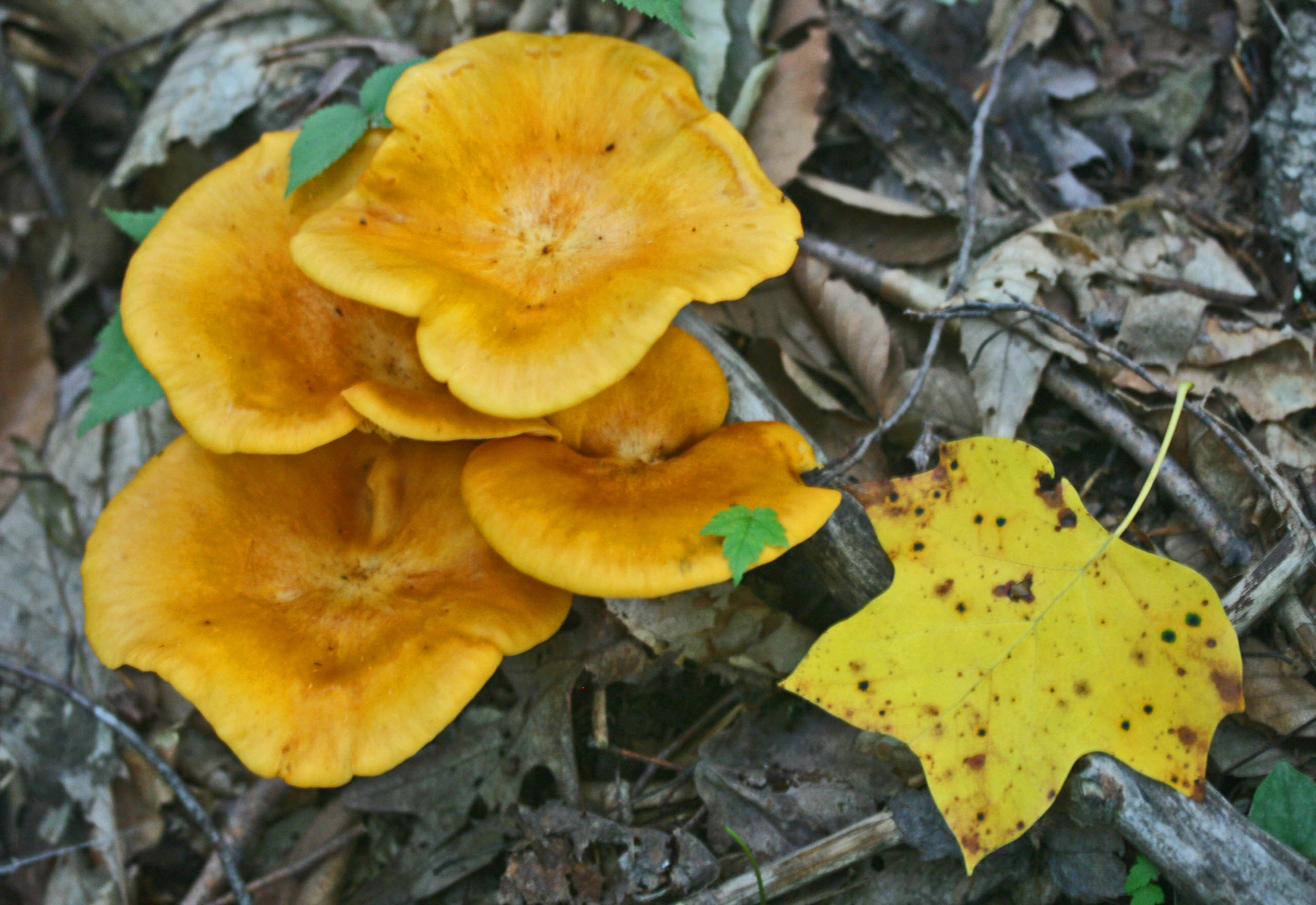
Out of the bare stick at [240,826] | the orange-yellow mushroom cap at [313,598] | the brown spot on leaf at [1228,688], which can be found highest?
the brown spot on leaf at [1228,688]

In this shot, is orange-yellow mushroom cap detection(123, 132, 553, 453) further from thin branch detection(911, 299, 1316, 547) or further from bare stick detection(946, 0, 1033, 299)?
bare stick detection(946, 0, 1033, 299)

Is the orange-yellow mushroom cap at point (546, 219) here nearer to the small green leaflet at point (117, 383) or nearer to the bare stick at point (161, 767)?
the small green leaflet at point (117, 383)

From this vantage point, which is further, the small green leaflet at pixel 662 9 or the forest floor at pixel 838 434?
the small green leaflet at pixel 662 9

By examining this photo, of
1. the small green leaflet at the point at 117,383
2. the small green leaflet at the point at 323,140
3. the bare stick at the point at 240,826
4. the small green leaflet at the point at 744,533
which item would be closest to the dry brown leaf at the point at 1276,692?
A: the small green leaflet at the point at 744,533

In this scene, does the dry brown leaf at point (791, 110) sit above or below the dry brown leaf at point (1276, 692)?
above

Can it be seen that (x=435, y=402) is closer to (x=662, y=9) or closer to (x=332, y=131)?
(x=332, y=131)

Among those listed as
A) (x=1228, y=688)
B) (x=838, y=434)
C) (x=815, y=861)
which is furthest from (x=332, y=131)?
(x=1228, y=688)
